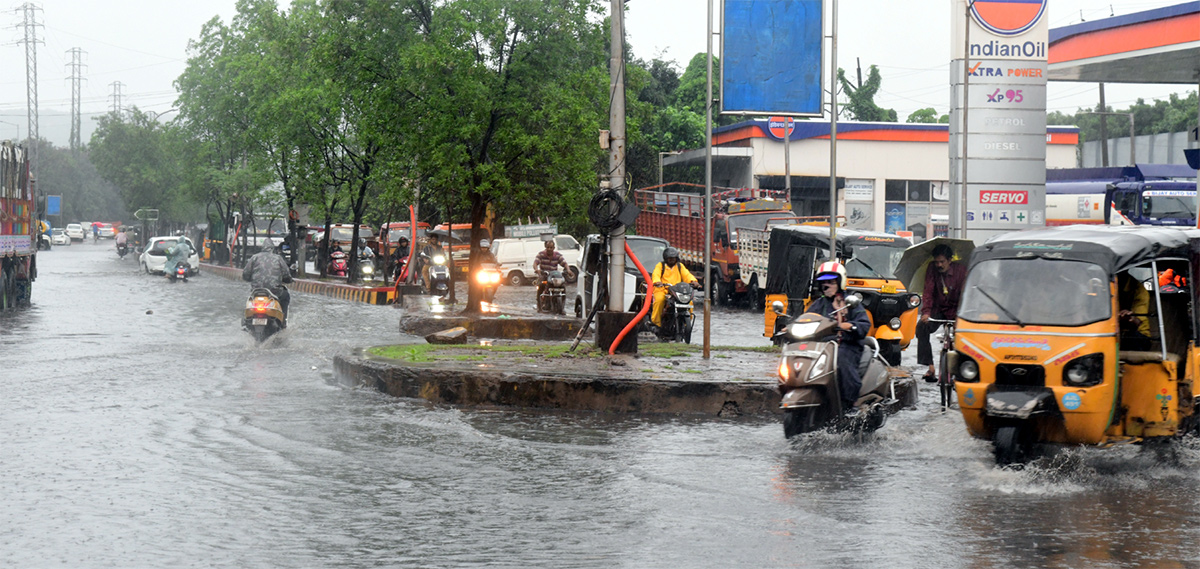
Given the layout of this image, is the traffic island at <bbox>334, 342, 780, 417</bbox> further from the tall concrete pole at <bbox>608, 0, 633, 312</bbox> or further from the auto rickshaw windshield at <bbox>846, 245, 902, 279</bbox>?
the auto rickshaw windshield at <bbox>846, 245, 902, 279</bbox>

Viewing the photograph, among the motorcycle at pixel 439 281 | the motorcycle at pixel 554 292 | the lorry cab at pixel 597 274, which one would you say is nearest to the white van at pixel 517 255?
the motorcycle at pixel 439 281

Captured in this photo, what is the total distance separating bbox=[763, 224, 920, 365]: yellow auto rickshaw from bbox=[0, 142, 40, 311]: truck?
14.8m

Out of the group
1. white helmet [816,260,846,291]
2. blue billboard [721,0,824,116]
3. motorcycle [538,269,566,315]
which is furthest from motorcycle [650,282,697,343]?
white helmet [816,260,846,291]

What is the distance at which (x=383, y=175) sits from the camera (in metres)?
31.6

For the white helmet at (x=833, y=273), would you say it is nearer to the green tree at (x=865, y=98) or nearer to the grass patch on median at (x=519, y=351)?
the grass patch on median at (x=519, y=351)

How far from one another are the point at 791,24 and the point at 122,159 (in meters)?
71.3

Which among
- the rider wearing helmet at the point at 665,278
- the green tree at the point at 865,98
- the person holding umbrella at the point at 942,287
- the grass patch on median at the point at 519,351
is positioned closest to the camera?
the person holding umbrella at the point at 942,287

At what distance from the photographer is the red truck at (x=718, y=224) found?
30.6 m

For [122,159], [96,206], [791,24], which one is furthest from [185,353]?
[96,206]

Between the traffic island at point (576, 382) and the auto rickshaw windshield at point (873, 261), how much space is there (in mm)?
5644

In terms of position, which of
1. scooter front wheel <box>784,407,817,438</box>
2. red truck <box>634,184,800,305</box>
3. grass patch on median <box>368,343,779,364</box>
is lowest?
scooter front wheel <box>784,407,817,438</box>

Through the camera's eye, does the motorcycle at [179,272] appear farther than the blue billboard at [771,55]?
Yes

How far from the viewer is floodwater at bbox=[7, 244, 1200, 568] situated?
6.12 metres

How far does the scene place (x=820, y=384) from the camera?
9.06 m
